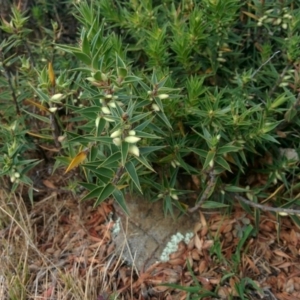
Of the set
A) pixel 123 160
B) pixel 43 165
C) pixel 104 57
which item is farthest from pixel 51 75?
pixel 43 165

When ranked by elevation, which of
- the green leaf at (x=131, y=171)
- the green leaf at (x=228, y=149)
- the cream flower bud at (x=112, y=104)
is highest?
the cream flower bud at (x=112, y=104)

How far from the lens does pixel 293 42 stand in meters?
2.19

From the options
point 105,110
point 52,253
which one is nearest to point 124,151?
point 105,110

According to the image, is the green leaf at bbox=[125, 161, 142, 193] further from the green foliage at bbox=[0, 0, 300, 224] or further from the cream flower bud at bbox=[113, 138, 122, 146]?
the cream flower bud at bbox=[113, 138, 122, 146]

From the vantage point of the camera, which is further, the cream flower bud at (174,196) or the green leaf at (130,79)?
the cream flower bud at (174,196)

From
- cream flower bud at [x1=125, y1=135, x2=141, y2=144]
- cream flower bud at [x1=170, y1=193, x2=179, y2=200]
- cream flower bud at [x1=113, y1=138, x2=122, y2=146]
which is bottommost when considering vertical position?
cream flower bud at [x1=170, y1=193, x2=179, y2=200]

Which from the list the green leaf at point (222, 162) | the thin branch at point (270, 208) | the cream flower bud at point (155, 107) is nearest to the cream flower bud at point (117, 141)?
the cream flower bud at point (155, 107)

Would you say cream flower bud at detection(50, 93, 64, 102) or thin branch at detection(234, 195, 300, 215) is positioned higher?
cream flower bud at detection(50, 93, 64, 102)

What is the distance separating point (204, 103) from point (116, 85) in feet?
1.70

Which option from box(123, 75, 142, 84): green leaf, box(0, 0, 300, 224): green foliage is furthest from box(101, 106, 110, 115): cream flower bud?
box(123, 75, 142, 84): green leaf

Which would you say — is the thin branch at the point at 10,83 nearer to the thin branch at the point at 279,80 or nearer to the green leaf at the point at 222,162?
the green leaf at the point at 222,162

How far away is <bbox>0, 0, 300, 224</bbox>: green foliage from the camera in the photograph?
192cm

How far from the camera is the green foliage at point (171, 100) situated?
192 cm

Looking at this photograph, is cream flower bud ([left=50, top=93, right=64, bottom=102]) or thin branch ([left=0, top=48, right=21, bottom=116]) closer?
cream flower bud ([left=50, top=93, right=64, bottom=102])
